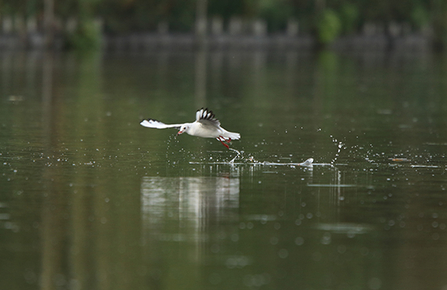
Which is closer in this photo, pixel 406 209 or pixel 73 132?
pixel 406 209

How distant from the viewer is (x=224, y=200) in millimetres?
10500

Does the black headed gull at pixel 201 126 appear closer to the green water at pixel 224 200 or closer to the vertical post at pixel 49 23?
the green water at pixel 224 200

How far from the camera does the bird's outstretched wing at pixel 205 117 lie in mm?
12054

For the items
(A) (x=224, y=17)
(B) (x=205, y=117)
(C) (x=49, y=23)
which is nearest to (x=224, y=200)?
(B) (x=205, y=117)

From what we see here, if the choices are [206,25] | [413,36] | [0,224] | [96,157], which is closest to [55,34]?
[206,25]

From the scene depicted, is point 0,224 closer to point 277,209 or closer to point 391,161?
point 277,209

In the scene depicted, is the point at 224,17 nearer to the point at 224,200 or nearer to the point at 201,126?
the point at 201,126

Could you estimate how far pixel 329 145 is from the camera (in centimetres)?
1588

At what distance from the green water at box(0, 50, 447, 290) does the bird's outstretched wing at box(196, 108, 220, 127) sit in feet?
2.17

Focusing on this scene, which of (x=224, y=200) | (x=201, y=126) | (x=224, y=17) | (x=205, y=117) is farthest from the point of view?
(x=224, y=17)

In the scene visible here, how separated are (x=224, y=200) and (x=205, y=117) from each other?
74.7 inches

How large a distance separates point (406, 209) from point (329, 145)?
5.94 m

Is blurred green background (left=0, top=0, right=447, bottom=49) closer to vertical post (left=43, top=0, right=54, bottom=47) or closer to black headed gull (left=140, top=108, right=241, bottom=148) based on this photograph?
vertical post (left=43, top=0, right=54, bottom=47)

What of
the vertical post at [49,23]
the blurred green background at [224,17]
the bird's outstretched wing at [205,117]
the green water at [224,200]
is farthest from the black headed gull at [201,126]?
the vertical post at [49,23]
